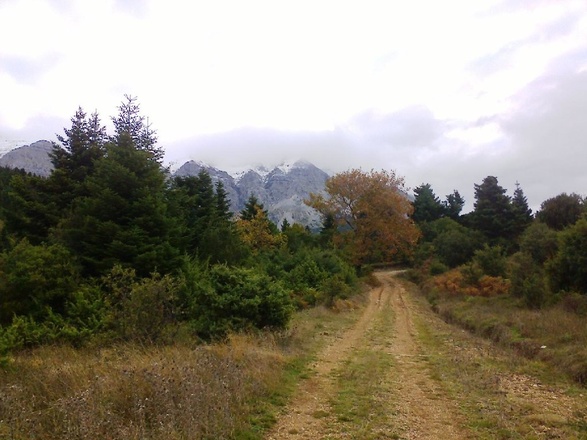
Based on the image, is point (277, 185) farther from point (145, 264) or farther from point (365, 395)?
point (365, 395)

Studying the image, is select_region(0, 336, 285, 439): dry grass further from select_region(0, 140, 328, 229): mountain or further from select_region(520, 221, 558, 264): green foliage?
select_region(0, 140, 328, 229): mountain

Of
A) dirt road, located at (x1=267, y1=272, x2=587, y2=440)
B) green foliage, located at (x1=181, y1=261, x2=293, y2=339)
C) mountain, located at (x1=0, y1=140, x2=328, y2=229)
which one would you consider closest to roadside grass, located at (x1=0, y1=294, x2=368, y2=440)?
dirt road, located at (x1=267, y1=272, x2=587, y2=440)

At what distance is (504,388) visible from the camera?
9.27m

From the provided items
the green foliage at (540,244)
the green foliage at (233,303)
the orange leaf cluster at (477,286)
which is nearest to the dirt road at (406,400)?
the green foliage at (233,303)

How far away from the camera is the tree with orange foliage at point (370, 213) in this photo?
43.6 metres

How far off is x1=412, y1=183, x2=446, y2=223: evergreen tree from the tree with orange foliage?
27731 mm

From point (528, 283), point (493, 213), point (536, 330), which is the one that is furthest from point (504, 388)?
point (493, 213)

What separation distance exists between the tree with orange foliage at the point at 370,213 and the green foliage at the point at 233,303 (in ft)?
95.5

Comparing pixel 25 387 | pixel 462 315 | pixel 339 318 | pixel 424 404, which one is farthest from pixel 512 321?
pixel 25 387

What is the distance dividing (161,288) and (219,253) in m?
13.7

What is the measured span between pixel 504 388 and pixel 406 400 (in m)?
2.26

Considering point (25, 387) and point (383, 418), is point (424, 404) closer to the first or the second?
point (383, 418)

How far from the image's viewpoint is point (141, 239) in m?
18.3

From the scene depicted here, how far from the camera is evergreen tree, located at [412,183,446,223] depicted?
7219 cm
